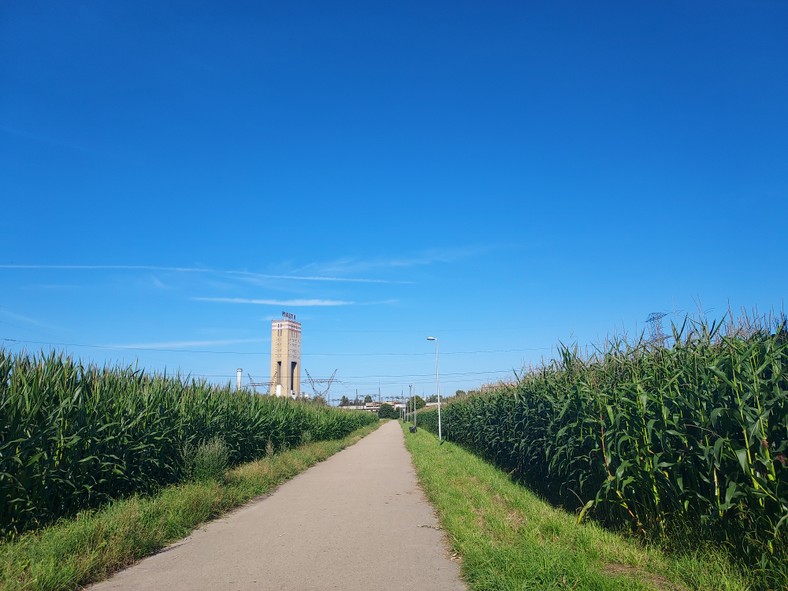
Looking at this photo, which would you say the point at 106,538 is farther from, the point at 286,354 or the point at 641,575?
the point at 286,354

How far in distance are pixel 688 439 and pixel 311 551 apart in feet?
17.0

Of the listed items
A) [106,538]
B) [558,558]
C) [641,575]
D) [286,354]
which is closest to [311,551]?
[106,538]

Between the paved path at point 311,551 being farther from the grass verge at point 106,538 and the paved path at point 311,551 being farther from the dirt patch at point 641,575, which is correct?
the dirt patch at point 641,575

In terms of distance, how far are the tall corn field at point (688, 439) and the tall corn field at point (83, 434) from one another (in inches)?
317

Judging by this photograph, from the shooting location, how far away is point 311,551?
7828 millimetres

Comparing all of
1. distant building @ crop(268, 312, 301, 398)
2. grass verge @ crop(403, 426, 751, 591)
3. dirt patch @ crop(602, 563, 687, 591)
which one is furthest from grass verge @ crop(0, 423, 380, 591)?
distant building @ crop(268, 312, 301, 398)

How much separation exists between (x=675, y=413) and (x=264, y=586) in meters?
5.30

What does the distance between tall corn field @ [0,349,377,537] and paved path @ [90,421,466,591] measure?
218 cm

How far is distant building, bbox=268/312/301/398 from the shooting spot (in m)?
63.3

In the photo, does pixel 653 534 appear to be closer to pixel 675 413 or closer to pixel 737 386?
pixel 675 413

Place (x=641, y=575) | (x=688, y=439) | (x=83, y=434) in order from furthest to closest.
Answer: (x=83, y=434), (x=688, y=439), (x=641, y=575)

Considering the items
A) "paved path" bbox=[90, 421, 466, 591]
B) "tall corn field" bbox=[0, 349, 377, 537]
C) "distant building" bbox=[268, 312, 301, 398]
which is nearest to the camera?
"paved path" bbox=[90, 421, 466, 591]

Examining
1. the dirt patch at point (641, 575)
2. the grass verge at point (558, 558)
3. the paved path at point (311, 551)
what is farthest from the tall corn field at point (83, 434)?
the dirt patch at point (641, 575)

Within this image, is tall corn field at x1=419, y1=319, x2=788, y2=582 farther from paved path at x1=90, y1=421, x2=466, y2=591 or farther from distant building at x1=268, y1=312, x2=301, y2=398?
distant building at x1=268, y1=312, x2=301, y2=398
